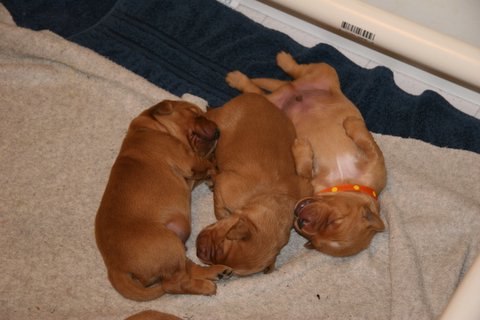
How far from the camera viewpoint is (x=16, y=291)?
2.85 metres

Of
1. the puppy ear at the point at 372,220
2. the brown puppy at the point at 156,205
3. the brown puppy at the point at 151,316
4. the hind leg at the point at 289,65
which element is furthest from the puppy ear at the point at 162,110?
the puppy ear at the point at 372,220

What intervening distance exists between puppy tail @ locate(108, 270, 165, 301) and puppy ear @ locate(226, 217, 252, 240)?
43cm

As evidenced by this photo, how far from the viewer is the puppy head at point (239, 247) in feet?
8.41

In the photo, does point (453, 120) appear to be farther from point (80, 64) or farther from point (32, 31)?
point (32, 31)

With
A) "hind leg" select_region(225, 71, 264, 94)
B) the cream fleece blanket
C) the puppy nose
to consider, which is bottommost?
the cream fleece blanket

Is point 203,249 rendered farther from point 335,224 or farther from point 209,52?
point 209,52

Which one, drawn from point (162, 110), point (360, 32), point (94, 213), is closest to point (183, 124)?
point (162, 110)

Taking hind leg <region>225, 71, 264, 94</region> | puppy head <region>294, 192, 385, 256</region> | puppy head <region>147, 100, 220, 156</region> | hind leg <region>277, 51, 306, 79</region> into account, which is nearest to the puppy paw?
puppy head <region>294, 192, 385, 256</region>

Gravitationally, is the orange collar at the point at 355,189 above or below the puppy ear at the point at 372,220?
below

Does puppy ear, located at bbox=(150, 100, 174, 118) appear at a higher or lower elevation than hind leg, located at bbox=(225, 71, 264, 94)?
higher

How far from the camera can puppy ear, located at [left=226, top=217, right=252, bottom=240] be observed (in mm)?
2514

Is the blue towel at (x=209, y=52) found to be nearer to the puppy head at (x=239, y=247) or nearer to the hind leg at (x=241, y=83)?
the hind leg at (x=241, y=83)

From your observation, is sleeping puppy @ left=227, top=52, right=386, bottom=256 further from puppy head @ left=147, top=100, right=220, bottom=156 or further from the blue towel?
puppy head @ left=147, top=100, right=220, bottom=156

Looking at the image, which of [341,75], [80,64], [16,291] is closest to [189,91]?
[80,64]
